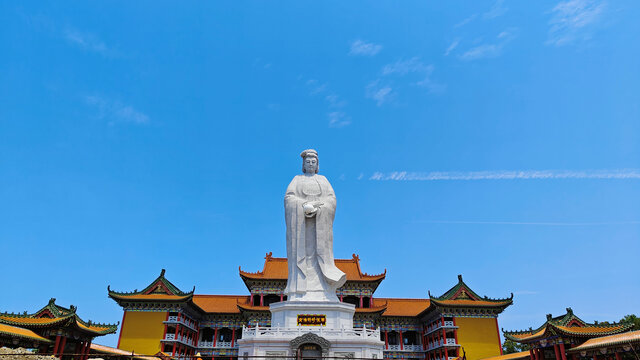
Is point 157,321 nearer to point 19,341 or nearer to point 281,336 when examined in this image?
point 19,341

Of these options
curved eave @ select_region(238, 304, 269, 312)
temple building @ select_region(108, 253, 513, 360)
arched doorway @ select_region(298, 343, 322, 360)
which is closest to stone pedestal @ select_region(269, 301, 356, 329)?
arched doorway @ select_region(298, 343, 322, 360)

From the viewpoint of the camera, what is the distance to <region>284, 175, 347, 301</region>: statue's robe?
18.4 m

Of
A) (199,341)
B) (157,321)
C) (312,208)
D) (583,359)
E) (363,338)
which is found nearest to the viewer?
(363,338)

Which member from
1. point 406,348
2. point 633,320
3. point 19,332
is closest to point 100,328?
point 19,332

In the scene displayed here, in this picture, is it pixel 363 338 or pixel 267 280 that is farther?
pixel 267 280

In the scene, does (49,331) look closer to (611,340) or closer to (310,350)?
(310,350)

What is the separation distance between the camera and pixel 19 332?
1620cm

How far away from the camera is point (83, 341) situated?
19.7 m

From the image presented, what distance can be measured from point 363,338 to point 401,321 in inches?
605

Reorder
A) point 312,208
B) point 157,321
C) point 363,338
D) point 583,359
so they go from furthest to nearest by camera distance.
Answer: point 157,321, point 312,208, point 583,359, point 363,338

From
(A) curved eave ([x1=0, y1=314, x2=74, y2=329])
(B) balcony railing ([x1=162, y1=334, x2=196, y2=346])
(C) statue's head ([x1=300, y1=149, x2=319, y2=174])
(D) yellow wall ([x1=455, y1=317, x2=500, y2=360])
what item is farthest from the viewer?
(D) yellow wall ([x1=455, y1=317, x2=500, y2=360])

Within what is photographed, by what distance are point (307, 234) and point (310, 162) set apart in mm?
3633

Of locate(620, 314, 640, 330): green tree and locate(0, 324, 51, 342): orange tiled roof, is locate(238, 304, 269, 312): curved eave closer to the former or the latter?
locate(0, 324, 51, 342): orange tiled roof

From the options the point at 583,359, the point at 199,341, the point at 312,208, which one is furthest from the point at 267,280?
the point at 583,359
